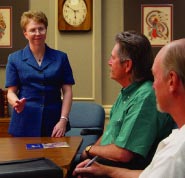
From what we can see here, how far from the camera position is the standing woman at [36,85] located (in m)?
3.04

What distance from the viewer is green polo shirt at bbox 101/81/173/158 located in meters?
2.10

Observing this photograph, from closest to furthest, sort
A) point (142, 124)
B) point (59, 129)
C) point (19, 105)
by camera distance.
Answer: point (142, 124) < point (19, 105) < point (59, 129)

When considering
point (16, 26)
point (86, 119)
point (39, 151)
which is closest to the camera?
point (39, 151)

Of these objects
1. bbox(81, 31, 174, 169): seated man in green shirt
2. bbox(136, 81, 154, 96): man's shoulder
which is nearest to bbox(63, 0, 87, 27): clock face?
bbox(81, 31, 174, 169): seated man in green shirt

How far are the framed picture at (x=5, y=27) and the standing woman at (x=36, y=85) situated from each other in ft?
6.64

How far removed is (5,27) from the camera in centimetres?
507

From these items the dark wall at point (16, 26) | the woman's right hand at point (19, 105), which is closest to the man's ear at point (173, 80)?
the woman's right hand at point (19, 105)

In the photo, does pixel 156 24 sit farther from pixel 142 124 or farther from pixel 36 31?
pixel 142 124

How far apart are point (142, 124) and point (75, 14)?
303 centimetres

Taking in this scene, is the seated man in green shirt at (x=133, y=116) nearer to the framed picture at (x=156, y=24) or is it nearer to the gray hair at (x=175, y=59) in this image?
the gray hair at (x=175, y=59)

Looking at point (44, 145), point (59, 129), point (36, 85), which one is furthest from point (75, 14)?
point (44, 145)

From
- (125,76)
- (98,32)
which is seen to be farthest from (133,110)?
(98,32)

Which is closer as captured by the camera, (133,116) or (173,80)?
(173,80)

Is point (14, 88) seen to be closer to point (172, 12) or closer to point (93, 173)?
point (93, 173)
